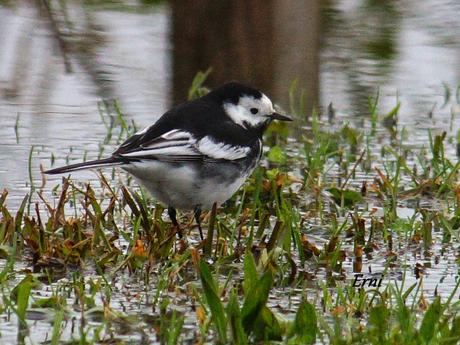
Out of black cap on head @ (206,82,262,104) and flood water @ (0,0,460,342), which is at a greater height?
black cap on head @ (206,82,262,104)

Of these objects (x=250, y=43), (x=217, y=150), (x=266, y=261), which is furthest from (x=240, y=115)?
(x=250, y=43)

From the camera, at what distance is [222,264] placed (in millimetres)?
6816

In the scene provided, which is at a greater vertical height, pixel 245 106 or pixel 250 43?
pixel 245 106

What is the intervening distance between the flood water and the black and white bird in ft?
4.26

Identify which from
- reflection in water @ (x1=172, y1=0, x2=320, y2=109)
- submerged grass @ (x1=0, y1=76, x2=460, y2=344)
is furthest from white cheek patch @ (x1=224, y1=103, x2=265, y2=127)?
reflection in water @ (x1=172, y1=0, x2=320, y2=109)

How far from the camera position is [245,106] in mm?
8188

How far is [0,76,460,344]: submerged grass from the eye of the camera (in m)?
5.55

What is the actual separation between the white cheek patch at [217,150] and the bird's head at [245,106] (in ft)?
1.82

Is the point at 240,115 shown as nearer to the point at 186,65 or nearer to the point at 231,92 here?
the point at 231,92

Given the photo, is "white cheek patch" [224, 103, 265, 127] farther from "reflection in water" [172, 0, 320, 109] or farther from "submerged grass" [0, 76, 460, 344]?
"reflection in water" [172, 0, 320, 109]

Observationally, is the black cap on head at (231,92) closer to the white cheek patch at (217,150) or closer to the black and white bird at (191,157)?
the black and white bird at (191,157)

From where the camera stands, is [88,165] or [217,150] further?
[217,150]

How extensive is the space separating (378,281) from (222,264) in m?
0.77

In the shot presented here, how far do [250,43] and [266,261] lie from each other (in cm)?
530
